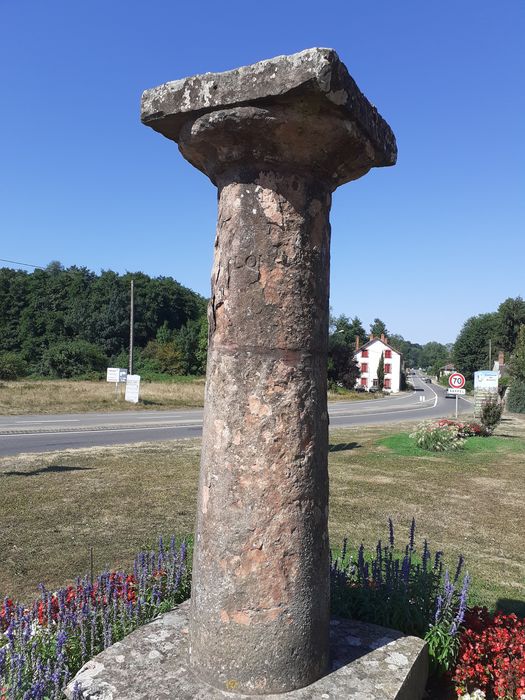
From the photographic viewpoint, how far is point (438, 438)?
1530 centimetres

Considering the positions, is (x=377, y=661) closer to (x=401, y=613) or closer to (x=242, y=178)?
(x=401, y=613)

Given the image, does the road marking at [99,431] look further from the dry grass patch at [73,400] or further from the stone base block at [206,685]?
the stone base block at [206,685]

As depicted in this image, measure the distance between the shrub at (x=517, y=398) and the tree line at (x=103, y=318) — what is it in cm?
2698

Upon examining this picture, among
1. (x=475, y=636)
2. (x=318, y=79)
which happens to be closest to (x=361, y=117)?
(x=318, y=79)

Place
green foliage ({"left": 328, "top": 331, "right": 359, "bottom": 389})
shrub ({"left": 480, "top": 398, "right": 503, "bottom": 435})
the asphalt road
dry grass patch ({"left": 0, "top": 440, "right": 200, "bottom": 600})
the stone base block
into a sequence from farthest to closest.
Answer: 1. green foliage ({"left": 328, "top": 331, "right": 359, "bottom": 389})
2. shrub ({"left": 480, "top": 398, "right": 503, "bottom": 435})
3. the asphalt road
4. dry grass patch ({"left": 0, "top": 440, "right": 200, "bottom": 600})
5. the stone base block

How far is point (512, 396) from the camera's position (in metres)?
34.6

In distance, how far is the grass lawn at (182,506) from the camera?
19.4 feet

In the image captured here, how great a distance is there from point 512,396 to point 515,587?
31.9 meters

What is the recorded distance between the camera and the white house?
77125 millimetres

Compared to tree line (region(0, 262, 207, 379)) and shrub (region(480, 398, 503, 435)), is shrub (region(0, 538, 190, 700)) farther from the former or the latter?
tree line (region(0, 262, 207, 379))

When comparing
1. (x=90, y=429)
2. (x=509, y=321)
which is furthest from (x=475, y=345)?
(x=90, y=429)

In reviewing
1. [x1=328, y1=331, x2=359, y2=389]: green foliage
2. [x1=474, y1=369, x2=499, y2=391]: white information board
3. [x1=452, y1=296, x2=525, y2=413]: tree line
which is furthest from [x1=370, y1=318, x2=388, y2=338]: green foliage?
[x1=474, y1=369, x2=499, y2=391]: white information board

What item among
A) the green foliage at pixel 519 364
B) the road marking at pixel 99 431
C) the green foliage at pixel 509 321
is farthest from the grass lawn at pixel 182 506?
the green foliage at pixel 509 321

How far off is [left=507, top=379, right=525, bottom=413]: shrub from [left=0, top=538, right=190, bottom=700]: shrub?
3394 centimetres
